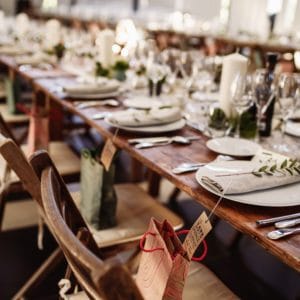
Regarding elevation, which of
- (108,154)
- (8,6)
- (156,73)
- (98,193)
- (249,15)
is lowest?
(98,193)

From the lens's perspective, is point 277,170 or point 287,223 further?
point 277,170

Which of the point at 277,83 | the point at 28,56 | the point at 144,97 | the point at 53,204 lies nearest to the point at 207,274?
the point at 53,204

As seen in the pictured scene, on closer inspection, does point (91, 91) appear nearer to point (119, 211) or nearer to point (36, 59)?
point (119, 211)

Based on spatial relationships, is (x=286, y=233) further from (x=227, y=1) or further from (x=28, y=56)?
(x=227, y=1)

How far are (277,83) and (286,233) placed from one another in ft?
2.98

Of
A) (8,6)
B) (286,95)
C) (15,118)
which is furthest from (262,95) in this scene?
(8,6)

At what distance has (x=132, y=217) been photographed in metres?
1.71

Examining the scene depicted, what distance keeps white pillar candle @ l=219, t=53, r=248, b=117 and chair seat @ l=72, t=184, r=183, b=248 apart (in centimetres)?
44

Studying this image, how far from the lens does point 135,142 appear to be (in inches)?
58.4

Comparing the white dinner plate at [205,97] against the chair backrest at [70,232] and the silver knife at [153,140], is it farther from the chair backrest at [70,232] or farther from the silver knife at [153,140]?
the chair backrest at [70,232]

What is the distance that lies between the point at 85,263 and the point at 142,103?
1349 millimetres

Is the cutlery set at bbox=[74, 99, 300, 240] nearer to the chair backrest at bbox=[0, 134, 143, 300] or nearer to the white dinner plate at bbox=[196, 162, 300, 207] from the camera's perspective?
the white dinner plate at bbox=[196, 162, 300, 207]

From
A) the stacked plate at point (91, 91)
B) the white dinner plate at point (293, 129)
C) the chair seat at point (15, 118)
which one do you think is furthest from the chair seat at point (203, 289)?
the chair seat at point (15, 118)

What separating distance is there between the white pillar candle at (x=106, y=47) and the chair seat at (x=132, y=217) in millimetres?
1023
